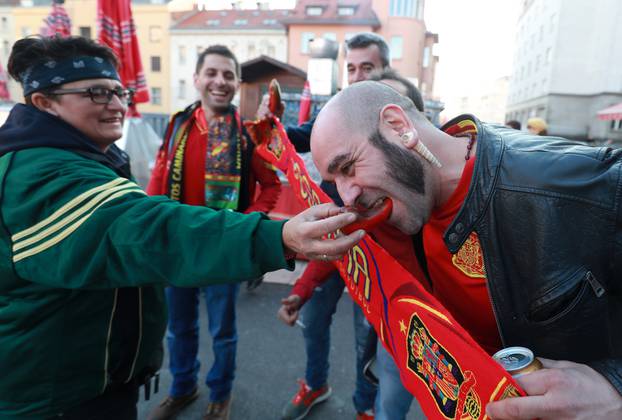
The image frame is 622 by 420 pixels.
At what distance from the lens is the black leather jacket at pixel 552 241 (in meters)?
1.08

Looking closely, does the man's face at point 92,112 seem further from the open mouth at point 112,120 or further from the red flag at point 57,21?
the red flag at point 57,21

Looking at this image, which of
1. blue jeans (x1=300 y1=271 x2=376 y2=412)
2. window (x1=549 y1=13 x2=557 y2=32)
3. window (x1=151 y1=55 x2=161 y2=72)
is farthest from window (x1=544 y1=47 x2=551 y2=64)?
blue jeans (x1=300 y1=271 x2=376 y2=412)

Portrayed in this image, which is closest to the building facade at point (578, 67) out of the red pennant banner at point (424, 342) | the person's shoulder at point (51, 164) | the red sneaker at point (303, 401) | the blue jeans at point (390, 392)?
the red sneaker at point (303, 401)

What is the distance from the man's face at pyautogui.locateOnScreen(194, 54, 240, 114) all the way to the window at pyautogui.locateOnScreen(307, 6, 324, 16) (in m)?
33.0

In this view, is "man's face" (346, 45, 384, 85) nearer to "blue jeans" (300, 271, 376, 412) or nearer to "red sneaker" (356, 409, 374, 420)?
"blue jeans" (300, 271, 376, 412)

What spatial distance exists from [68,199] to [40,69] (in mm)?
741

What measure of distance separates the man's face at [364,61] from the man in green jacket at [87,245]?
1.62 m

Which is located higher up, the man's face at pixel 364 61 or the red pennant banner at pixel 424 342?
the man's face at pixel 364 61

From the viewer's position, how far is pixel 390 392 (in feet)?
6.70

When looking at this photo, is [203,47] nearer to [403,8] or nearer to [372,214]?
[403,8]

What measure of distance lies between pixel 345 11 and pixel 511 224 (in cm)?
3544

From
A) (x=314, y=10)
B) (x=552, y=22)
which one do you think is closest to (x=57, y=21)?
(x=314, y=10)

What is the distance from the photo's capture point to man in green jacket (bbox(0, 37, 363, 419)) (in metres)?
1.20

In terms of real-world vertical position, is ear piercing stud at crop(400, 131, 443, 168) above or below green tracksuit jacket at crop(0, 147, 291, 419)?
above
